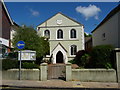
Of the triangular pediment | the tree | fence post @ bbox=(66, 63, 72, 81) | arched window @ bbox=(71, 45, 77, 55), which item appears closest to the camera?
fence post @ bbox=(66, 63, 72, 81)

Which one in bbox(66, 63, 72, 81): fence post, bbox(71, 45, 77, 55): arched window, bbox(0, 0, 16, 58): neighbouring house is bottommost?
bbox(66, 63, 72, 81): fence post

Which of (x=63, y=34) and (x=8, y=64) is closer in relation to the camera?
(x=8, y=64)

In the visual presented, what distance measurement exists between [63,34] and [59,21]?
2585 millimetres

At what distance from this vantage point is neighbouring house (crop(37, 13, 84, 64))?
23109 mm

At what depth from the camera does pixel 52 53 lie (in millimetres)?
22047

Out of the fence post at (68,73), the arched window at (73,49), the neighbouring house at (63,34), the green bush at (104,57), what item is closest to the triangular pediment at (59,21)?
the neighbouring house at (63,34)

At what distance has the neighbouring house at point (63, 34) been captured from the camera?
910 inches

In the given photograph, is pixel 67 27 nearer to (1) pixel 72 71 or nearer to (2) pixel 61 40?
(2) pixel 61 40

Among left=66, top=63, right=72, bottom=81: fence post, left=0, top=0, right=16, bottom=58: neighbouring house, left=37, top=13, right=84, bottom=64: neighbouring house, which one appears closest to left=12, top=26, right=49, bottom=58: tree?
left=0, top=0, right=16, bottom=58: neighbouring house

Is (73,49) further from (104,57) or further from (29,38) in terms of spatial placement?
(104,57)

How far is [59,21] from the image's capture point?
24.0 m

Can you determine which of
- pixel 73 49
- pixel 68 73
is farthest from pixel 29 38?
pixel 73 49

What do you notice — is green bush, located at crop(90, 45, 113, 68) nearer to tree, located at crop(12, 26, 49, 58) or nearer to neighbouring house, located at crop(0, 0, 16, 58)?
tree, located at crop(12, 26, 49, 58)

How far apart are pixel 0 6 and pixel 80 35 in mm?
13483
